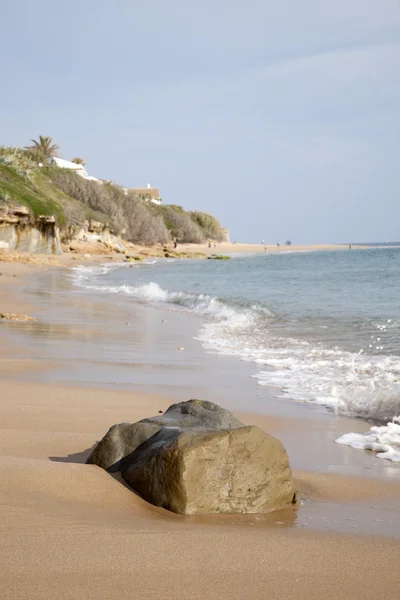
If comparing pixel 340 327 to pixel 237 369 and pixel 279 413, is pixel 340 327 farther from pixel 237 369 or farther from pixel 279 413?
→ pixel 279 413

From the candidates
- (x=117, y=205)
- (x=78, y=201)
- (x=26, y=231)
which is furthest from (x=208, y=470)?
(x=117, y=205)

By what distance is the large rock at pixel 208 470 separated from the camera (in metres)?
3.26

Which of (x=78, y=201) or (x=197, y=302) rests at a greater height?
(x=78, y=201)

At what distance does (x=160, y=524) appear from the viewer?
304 cm

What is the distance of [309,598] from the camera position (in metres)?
2.32

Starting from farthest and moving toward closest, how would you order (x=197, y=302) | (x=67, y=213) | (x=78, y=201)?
(x=78, y=201), (x=67, y=213), (x=197, y=302)

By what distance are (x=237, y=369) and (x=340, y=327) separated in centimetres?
452

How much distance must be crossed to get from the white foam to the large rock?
56.5 inches

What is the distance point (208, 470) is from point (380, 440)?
215cm

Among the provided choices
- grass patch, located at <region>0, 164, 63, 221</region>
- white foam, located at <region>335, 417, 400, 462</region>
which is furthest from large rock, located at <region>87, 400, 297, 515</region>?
grass patch, located at <region>0, 164, 63, 221</region>

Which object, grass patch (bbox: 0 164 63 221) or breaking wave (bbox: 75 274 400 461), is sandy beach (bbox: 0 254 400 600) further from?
grass patch (bbox: 0 164 63 221)

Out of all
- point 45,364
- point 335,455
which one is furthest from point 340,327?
point 335,455

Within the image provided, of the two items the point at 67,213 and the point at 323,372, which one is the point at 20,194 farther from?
the point at 323,372

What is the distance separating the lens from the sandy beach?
237cm
